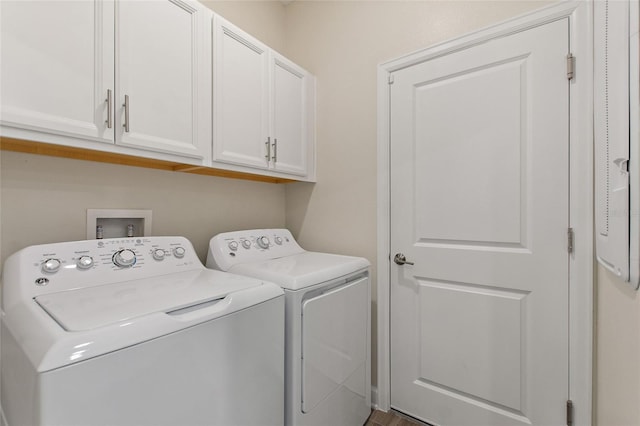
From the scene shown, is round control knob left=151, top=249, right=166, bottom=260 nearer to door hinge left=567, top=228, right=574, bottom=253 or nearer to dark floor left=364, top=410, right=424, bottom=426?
dark floor left=364, top=410, right=424, bottom=426

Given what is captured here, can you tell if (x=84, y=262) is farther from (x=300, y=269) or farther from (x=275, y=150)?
(x=275, y=150)

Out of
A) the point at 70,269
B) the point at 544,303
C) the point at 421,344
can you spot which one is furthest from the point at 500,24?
the point at 70,269

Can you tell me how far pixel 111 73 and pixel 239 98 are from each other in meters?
0.61

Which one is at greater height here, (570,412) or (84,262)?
(84,262)

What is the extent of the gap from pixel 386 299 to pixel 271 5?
232cm

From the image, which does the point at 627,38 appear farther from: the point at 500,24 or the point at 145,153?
the point at 145,153

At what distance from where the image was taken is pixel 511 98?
4.80ft

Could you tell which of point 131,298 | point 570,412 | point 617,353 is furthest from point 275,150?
point 570,412

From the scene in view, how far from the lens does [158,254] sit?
1.33 metres

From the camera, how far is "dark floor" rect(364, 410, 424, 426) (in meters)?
1.73

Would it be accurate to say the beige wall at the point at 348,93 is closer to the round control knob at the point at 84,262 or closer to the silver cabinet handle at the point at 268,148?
the silver cabinet handle at the point at 268,148

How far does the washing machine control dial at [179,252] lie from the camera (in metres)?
1.39

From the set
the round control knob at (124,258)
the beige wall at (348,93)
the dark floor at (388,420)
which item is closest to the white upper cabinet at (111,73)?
the round control knob at (124,258)

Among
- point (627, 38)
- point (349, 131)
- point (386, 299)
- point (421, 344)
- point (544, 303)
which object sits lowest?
point (421, 344)
